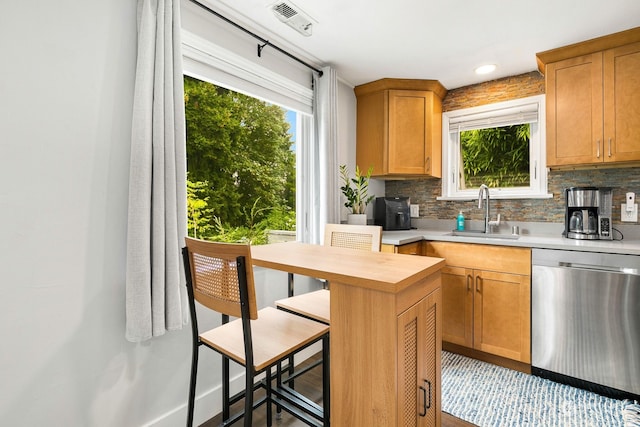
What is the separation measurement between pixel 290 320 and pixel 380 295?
0.57 m

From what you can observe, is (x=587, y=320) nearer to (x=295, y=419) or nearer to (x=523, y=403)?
(x=523, y=403)

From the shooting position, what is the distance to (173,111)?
1.52 metres

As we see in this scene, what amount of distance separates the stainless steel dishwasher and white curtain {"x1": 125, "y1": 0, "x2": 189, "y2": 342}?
2.32m

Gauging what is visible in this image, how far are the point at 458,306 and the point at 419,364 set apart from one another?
1.45 meters

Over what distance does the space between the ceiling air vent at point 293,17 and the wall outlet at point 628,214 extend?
2.66m

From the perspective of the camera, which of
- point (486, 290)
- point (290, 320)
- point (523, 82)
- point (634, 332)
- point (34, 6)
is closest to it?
point (34, 6)

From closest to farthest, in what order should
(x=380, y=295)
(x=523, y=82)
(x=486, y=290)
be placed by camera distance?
(x=380, y=295)
(x=486, y=290)
(x=523, y=82)

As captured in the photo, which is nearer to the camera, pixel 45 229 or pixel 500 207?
pixel 45 229

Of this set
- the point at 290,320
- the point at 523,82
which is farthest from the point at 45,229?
the point at 523,82

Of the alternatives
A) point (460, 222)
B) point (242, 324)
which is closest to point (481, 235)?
point (460, 222)

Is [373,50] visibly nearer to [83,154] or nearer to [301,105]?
[301,105]

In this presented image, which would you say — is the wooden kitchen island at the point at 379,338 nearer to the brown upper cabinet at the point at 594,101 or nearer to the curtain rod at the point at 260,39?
the curtain rod at the point at 260,39

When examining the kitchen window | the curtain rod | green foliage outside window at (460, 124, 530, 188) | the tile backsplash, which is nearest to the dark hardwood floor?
the tile backsplash

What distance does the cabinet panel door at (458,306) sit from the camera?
8.02 feet
